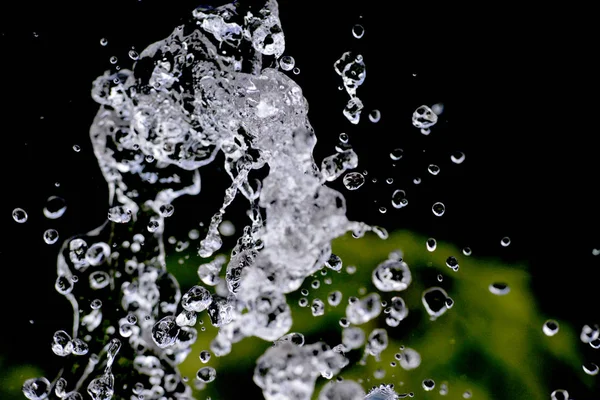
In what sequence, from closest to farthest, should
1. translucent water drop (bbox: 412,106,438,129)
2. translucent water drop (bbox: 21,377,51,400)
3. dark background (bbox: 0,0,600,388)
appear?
1. translucent water drop (bbox: 21,377,51,400)
2. translucent water drop (bbox: 412,106,438,129)
3. dark background (bbox: 0,0,600,388)

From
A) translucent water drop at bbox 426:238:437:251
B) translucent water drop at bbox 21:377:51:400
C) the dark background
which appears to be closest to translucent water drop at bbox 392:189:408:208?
the dark background

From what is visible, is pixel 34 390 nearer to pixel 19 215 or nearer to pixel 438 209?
pixel 19 215

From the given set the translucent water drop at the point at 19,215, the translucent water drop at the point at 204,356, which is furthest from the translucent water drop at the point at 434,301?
the translucent water drop at the point at 19,215

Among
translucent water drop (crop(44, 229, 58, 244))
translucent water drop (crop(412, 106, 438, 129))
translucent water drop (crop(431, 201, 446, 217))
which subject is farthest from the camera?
translucent water drop (crop(431, 201, 446, 217))

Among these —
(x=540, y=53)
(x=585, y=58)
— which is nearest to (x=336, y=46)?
(x=540, y=53)

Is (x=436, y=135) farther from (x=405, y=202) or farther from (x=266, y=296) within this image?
(x=266, y=296)

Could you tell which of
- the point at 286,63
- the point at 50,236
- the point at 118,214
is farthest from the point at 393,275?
the point at 50,236

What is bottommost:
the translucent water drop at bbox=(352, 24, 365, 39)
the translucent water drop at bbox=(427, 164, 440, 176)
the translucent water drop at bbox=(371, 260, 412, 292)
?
the translucent water drop at bbox=(427, 164, 440, 176)

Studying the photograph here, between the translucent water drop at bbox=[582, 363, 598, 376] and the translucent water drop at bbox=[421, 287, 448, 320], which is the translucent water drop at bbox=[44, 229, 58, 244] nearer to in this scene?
the translucent water drop at bbox=[421, 287, 448, 320]
